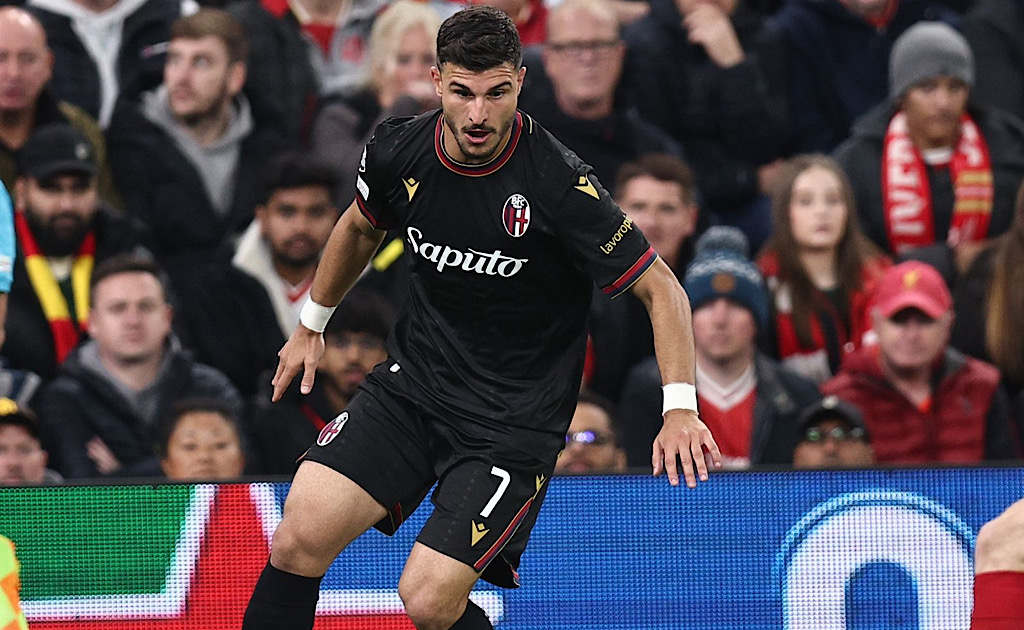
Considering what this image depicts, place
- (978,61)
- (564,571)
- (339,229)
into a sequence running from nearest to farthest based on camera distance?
1. (339,229)
2. (564,571)
3. (978,61)

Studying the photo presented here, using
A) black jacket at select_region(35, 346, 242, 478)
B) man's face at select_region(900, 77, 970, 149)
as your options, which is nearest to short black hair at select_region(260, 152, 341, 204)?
black jacket at select_region(35, 346, 242, 478)

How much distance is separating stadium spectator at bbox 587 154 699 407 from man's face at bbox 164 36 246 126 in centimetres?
195

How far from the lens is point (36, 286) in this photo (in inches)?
279

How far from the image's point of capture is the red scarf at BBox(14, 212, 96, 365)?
7.07 metres

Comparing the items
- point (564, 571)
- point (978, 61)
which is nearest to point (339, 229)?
point (564, 571)

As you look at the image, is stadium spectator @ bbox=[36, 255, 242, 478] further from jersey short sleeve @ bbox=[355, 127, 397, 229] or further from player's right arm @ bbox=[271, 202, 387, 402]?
jersey short sleeve @ bbox=[355, 127, 397, 229]

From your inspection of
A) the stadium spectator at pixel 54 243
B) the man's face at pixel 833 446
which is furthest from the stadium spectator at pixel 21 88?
the man's face at pixel 833 446

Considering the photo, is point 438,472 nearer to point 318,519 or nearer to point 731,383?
point 318,519

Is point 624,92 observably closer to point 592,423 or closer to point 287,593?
point 592,423

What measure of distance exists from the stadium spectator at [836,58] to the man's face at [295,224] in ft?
8.56

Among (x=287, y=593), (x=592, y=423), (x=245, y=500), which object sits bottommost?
(x=287, y=593)

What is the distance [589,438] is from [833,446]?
0.98 meters

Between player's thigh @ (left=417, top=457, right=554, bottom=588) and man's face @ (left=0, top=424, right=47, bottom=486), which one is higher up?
man's face @ (left=0, top=424, right=47, bottom=486)

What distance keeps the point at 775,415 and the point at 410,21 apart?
267 cm
